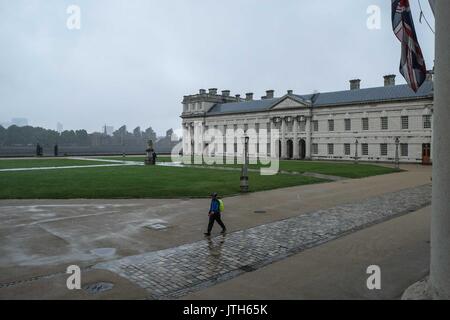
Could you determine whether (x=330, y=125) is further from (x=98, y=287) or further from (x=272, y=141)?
(x=98, y=287)

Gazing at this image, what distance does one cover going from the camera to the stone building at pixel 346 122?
169 feet

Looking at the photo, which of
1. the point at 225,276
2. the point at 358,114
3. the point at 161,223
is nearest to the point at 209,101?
the point at 358,114

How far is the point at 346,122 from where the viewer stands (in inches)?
2350

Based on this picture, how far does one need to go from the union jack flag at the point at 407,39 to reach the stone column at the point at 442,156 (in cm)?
327

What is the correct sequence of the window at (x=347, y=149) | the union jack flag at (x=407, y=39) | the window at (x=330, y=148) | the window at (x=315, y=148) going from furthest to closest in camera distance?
the window at (x=315, y=148), the window at (x=330, y=148), the window at (x=347, y=149), the union jack flag at (x=407, y=39)

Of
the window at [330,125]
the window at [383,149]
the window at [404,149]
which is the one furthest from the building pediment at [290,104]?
the window at [404,149]

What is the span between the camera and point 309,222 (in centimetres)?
1346

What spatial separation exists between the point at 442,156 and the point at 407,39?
4388 mm

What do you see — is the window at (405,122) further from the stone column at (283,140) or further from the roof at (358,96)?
the stone column at (283,140)

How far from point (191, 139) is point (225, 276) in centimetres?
7951

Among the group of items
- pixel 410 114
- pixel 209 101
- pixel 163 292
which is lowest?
pixel 163 292

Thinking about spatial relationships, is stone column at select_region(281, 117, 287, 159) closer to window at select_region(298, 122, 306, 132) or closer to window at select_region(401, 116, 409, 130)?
window at select_region(298, 122, 306, 132)

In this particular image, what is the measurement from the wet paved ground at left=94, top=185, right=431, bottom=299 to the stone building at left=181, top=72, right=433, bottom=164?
3341 centimetres
